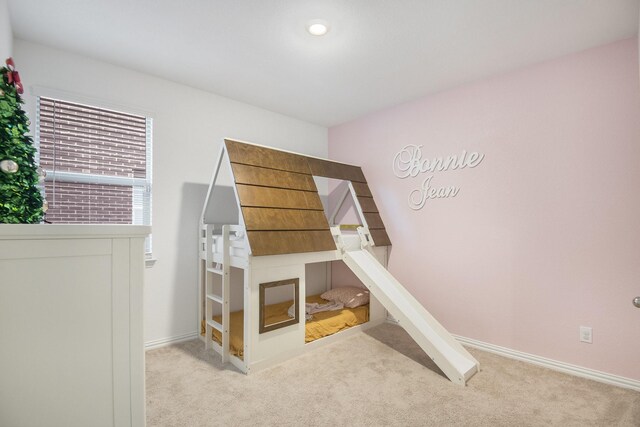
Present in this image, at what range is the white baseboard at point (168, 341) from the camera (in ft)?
9.40

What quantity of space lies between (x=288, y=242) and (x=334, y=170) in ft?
4.20

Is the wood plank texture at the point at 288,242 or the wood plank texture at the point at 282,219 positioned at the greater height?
the wood plank texture at the point at 282,219

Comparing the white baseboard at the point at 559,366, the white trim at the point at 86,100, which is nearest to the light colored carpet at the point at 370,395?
the white baseboard at the point at 559,366

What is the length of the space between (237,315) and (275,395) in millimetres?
1177

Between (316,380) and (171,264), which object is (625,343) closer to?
(316,380)

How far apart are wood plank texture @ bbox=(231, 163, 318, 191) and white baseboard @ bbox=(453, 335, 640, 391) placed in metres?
2.17

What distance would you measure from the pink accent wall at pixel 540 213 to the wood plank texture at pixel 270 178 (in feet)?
4.04

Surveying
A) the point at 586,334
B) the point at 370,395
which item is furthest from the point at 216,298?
the point at 586,334

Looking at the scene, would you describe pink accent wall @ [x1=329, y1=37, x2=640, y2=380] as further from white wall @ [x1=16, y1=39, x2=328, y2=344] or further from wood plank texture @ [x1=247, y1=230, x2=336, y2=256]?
white wall @ [x1=16, y1=39, x2=328, y2=344]

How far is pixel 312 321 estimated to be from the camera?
9.91ft

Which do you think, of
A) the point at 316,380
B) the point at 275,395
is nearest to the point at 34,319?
the point at 275,395

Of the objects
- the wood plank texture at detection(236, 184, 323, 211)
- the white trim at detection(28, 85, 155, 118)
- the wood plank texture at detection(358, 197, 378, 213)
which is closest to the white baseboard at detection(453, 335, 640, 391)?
the wood plank texture at detection(358, 197, 378, 213)

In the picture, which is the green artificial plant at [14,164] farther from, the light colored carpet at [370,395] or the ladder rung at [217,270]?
the ladder rung at [217,270]

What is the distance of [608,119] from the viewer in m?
2.38
